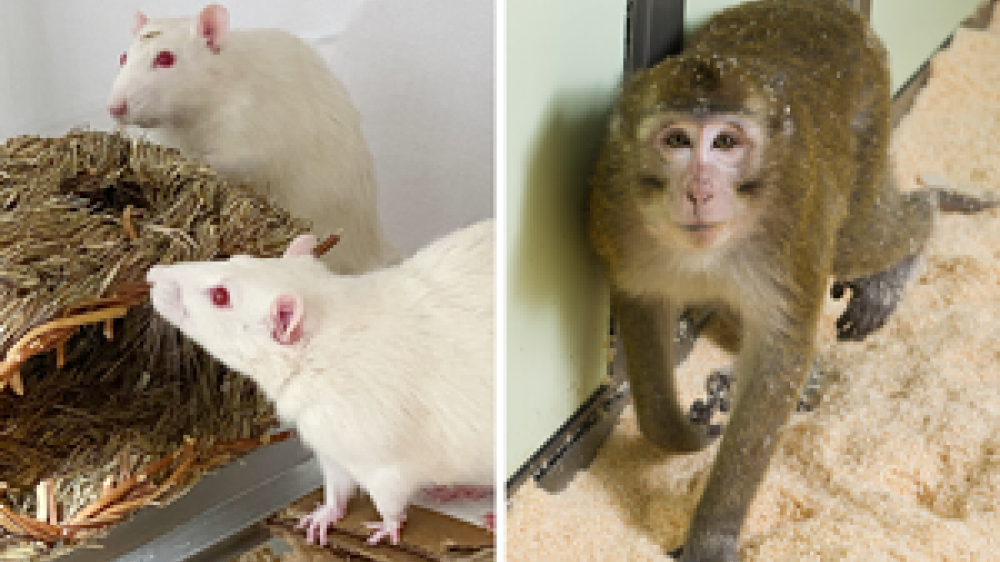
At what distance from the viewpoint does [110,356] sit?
0.64 meters

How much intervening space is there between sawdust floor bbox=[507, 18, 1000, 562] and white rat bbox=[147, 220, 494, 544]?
160mm

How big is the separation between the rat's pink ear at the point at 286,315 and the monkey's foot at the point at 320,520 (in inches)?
5.7

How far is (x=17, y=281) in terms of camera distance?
63 cm

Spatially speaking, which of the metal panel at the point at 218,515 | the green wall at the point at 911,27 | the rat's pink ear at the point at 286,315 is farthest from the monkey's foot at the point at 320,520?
the green wall at the point at 911,27

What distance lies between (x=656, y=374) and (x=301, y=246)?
1.16 feet

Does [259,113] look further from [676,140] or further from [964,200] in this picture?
[964,200]

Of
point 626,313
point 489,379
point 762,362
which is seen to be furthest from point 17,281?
point 762,362

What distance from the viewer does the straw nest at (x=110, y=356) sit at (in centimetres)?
62

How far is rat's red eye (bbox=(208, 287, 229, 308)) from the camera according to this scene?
0.58 meters

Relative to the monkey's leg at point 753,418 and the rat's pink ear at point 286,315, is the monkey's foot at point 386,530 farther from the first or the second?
the monkey's leg at point 753,418

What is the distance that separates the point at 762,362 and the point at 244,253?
0.46 metres

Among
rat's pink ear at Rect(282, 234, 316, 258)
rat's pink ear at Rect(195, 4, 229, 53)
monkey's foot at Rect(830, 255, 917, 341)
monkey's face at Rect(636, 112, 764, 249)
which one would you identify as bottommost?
monkey's foot at Rect(830, 255, 917, 341)

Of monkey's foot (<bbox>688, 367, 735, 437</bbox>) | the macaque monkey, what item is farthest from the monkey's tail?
monkey's foot (<bbox>688, 367, 735, 437</bbox>)

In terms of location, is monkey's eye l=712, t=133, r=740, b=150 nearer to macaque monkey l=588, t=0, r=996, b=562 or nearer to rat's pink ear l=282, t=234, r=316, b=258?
macaque monkey l=588, t=0, r=996, b=562
